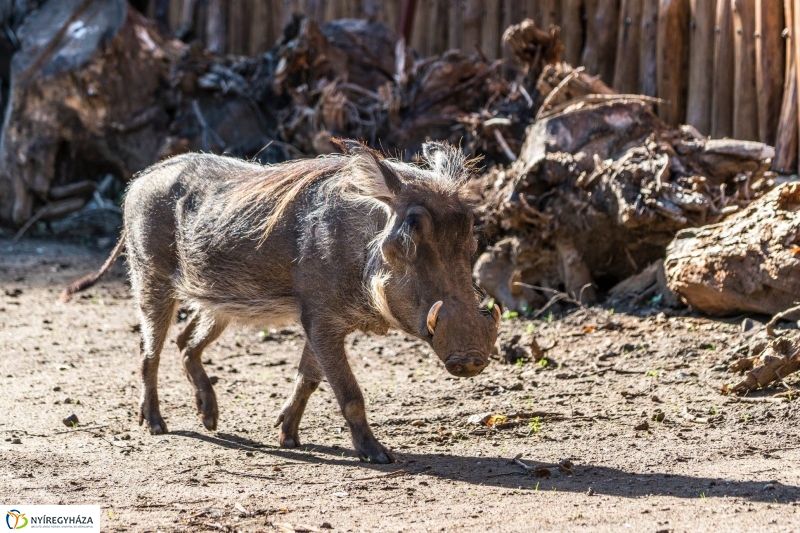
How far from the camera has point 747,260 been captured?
523cm

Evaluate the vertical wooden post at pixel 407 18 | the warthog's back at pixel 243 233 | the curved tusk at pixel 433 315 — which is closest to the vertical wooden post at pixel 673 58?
the vertical wooden post at pixel 407 18

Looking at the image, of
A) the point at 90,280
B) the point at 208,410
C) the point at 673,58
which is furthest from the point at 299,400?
the point at 673,58

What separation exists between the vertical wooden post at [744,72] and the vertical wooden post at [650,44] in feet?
2.44

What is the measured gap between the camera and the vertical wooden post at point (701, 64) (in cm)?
668

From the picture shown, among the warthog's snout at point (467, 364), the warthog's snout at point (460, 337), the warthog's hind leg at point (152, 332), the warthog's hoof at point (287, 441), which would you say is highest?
the warthog's snout at point (460, 337)

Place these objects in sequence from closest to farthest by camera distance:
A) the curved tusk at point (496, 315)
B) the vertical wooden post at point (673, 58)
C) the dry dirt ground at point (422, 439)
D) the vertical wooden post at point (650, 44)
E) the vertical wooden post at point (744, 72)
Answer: the dry dirt ground at point (422, 439)
the curved tusk at point (496, 315)
the vertical wooden post at point (744, 72)
the vertical wooden post at point (673, 58)
the vertical wooden post at point (650, 44)

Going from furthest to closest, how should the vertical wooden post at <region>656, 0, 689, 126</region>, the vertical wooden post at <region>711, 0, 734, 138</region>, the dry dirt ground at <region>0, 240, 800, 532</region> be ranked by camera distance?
the vertical wooden post at <region>656, 0, 689, 126</region>, the vertical wooden post at <region>711, 0, 734, 138</region>, the dry dirt ground at <region>0, 240, 800, 532</region>

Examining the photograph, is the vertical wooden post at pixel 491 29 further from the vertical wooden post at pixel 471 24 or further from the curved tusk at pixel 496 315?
the curved tusk at pixel 496 315

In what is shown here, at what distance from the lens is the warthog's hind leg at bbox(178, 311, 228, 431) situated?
15.4 ft

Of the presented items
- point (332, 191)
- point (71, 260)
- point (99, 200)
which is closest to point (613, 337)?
point (332, 191)

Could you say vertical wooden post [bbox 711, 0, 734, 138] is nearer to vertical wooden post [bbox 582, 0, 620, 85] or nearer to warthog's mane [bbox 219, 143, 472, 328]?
vertical wooden post [bbox 582, 0, 620, 85]

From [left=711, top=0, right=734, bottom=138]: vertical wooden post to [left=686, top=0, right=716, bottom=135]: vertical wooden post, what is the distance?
0.07 meters

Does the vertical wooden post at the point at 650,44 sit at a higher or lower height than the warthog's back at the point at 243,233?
higher

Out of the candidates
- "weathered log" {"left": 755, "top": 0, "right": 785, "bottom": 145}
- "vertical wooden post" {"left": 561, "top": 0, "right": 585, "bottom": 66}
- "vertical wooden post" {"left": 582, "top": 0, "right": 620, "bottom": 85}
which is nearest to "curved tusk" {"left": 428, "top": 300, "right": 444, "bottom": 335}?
"weathered log" {"left": 755, "top": 0, "right": 785, "bottom": 145}
